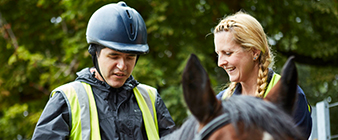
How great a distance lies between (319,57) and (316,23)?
945 mm

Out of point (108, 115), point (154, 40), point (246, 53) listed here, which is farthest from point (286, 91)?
point (154, 40)

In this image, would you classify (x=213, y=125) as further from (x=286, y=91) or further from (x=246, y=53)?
(x=246, y=53)

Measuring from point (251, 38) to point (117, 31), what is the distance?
97 cm

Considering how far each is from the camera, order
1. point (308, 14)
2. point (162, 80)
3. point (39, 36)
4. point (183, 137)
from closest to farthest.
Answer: point (183, 137) < point (162, 80) < point (308, 14) < point (39, 36)

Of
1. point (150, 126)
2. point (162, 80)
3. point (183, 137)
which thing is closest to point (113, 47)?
point (150, 126)

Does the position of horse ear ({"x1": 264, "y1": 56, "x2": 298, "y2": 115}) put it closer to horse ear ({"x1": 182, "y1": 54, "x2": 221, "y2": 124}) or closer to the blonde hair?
horse ear ({"x1": 182, "y1": 54, "x2": 221, "y2": 124})

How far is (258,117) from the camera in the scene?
1.19 m

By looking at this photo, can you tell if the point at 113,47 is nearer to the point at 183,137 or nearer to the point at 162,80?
the point at 183,137

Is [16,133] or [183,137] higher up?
[183,137]

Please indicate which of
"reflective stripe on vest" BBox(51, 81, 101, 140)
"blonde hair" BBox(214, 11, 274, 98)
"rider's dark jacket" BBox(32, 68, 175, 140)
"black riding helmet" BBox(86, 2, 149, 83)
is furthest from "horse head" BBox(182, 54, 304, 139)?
"black riding helmet" BBox(86, 2, 149, 83)

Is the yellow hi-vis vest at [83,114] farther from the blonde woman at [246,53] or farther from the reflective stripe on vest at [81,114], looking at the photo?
the blonde woman at [246,53]

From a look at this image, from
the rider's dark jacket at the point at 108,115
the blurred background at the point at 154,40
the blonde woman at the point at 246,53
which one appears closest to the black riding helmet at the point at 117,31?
the rider's dark jacket at the point at 108,115

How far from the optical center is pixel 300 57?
8336mm

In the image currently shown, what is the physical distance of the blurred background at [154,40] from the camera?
6.27 m
